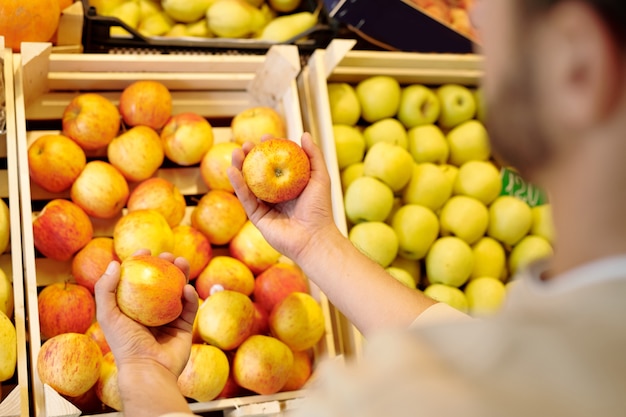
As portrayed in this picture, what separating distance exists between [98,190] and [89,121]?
0.20 meters

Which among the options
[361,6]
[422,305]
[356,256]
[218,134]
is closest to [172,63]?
[218,134]

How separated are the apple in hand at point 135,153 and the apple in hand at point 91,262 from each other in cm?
24

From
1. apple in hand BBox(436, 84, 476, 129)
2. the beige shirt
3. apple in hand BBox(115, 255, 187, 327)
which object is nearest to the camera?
the beige shirt

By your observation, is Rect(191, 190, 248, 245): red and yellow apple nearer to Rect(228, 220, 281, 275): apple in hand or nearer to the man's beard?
Rect(228, 220, 281, 275): apple in hand

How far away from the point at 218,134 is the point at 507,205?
3.29ft

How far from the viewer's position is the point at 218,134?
6.87ft

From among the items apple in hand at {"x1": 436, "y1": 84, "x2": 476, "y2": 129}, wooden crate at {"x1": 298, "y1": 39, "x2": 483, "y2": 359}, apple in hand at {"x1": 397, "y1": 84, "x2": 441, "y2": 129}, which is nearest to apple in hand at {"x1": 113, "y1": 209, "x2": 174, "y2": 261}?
wooden crate at {"x1": 298, "y1": 39, "x2": 483, "y2": 359}

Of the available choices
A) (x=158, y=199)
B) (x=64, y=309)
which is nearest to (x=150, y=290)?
(x=64, y=309)

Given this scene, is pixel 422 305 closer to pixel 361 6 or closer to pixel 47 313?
pixel 47 313

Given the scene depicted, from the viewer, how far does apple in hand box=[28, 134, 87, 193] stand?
1764 mm

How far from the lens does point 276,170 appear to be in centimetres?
148

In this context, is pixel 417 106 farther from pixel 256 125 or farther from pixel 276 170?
pixel 276 170

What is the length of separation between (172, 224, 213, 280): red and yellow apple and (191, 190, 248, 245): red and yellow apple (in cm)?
4

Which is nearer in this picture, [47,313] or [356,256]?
[356,256]
